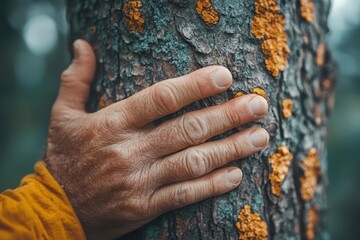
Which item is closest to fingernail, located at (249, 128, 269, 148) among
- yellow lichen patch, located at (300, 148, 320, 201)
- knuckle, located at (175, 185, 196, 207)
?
knuckle, located at (175, 185, 196, 207)

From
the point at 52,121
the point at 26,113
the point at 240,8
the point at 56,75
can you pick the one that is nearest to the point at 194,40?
the point at 240,8

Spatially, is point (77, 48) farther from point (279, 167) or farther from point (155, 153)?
point (279, 167)

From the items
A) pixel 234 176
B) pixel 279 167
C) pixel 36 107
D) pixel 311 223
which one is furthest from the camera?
pixel 36 107

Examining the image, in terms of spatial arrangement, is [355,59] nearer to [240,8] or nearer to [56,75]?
[56,75]

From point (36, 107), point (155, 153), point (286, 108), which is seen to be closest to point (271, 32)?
point (286, 108)

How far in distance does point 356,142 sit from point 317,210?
576 inches

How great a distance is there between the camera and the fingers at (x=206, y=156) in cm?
131

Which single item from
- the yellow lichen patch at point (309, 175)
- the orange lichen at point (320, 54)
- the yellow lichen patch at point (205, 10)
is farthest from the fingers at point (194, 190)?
the orange lichen at point (320, 54)

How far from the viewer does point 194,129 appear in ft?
4.28

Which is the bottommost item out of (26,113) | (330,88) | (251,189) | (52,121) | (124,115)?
(251,189)

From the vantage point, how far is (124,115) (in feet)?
4.53

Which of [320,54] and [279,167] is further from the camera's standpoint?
[320,54]

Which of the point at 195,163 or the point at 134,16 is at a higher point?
the point at 134,16

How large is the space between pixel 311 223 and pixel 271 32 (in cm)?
111
